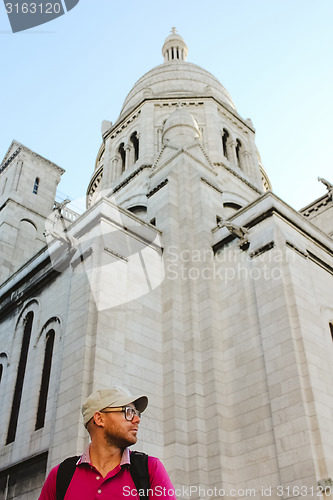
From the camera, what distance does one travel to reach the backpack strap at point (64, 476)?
9.91 ft

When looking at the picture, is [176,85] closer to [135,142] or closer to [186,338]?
[135,142]

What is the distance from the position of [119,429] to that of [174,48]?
43.7 meters

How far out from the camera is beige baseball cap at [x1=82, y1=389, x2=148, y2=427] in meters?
3.17

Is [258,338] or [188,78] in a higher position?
[188,78]

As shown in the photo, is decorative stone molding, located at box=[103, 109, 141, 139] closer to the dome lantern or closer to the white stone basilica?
the white stone basilica

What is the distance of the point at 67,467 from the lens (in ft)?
10.3

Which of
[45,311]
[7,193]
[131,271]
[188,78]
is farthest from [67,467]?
[188,78]

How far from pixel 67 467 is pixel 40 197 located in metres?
25.6

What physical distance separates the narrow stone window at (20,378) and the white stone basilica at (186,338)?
0.05 metres

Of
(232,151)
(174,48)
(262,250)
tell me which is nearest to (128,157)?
(232,151)

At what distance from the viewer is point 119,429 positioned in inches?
124

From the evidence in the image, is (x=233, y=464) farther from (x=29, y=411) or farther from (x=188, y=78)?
(x=188, y=78)

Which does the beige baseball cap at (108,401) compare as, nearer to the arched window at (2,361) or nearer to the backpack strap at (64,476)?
the backpack strap at (64,476)

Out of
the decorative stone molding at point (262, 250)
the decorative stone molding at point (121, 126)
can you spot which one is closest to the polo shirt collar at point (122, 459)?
the decorative stone molding at point (262, 250)
